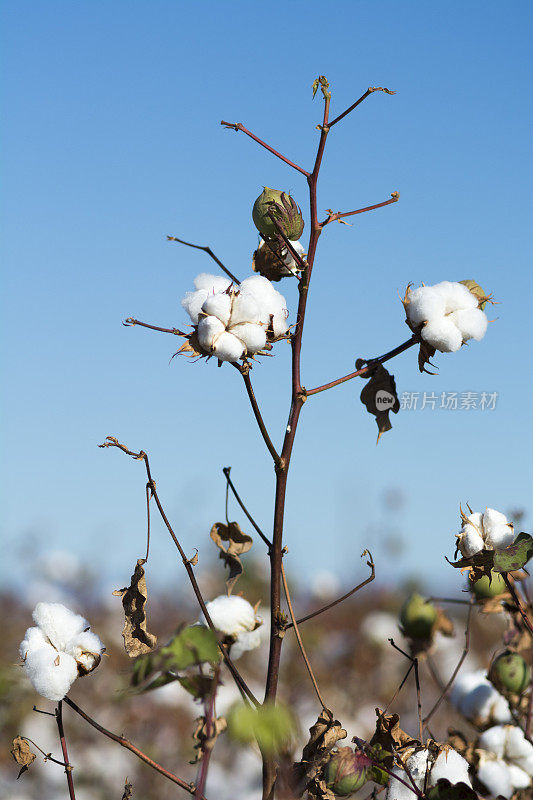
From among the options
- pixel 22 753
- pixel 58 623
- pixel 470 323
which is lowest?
pixel 22 753

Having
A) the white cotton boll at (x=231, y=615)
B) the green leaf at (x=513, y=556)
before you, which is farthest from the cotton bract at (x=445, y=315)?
the white cotton boll at (x=231, y=615)

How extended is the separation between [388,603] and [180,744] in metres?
1.82

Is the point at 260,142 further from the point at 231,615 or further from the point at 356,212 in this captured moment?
the point at 231,615

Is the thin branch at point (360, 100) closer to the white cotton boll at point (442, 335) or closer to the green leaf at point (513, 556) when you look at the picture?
the white cotton boll at point (442, 335)

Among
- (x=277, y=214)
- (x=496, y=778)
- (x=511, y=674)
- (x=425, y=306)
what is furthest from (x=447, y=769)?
(x=277, y=214)

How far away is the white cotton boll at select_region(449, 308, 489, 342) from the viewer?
38.0 inches

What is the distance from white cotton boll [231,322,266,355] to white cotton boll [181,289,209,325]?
6cm

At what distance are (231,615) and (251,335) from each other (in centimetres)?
35

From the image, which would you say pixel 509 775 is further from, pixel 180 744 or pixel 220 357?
pixel 180 744

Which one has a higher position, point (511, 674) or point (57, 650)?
point (511, 674)

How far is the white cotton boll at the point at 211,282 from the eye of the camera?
3.17ft

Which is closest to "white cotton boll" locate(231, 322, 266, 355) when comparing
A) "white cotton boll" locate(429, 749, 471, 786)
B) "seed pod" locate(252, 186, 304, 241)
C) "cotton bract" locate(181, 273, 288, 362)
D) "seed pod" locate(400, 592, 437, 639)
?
"cotton bract" locate(181, 273, 288, 362)

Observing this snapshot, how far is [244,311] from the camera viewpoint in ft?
2.94

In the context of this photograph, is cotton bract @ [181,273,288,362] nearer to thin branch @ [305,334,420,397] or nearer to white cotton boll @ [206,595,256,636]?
thin branch @ [305,334,420,397]
